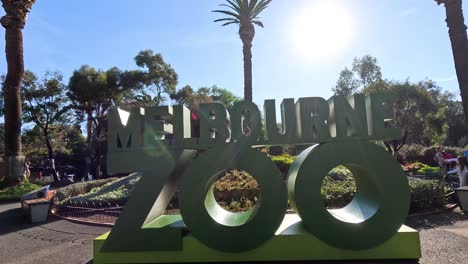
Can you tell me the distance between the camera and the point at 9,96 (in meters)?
18.5

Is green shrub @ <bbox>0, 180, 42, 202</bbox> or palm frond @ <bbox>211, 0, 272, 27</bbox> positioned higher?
palm frond @ <bbox>211, 0, 272, 27</bbox>

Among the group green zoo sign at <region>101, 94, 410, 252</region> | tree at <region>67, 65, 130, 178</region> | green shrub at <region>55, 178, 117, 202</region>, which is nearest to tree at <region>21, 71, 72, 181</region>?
tree at <region>67, 65, 130, 178</region>

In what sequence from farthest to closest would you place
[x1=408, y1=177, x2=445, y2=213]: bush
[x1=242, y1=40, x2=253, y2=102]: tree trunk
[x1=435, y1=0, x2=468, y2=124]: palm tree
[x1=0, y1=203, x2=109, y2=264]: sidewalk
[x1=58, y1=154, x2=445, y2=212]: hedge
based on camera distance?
[x1=242, y1=40, x2=253, y2=102]: tree trunk
[x1=435, y1=0, x2=468, y2=124]: palm tree
[x1=58, y1=154, x2=445, y2=212]: hedge
[x1=408, y1=177, x2=445, y2=213]: bush
[x1=0, y1=203, x2=109, y2=264]: sidewalk

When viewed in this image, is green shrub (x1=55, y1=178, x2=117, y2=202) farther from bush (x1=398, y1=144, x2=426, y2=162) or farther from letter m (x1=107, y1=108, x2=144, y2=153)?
bush (x1=398, y1=144, x2=426, y2=162)

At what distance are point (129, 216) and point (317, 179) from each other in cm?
336

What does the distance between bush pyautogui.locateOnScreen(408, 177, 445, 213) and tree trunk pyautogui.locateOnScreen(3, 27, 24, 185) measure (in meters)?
18.1

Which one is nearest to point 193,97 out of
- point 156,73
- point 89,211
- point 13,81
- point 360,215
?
point 156,73

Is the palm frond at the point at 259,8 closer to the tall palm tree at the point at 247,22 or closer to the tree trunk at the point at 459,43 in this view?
the tall palm tree at the point at 247,22

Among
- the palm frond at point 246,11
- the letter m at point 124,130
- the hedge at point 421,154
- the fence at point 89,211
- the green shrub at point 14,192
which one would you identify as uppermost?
the palm frond at point 246,11

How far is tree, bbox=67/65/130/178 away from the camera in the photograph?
96.6ft

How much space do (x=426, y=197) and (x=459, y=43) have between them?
5540mm

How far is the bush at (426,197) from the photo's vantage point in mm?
10266

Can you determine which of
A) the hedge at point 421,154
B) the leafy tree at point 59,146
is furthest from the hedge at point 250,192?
the leafy tree at point 59,146

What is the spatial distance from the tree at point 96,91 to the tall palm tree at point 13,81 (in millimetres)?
10305
